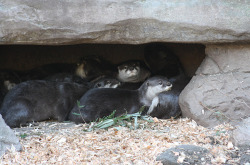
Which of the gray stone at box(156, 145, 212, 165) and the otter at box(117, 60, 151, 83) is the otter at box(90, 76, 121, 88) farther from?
the gray stone at box(156, 145, 212, 165)

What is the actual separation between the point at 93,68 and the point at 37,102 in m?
1.61

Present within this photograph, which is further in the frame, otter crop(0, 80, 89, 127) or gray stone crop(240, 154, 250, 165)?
otter crop(0, 80, 89, 127)

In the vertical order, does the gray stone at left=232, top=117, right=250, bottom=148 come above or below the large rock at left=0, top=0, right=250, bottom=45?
below

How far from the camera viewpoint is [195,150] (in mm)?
3146

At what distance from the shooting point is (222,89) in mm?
4078

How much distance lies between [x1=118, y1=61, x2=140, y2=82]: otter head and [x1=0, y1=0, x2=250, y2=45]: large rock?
1948 millimetres

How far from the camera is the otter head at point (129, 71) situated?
574cm

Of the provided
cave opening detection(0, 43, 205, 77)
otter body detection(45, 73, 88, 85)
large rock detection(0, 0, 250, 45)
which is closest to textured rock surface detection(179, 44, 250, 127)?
large rock detection(0, 0, 250, 45)

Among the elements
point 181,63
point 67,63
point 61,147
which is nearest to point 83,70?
point 67,63

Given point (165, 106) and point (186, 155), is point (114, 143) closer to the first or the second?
point (186, 155)

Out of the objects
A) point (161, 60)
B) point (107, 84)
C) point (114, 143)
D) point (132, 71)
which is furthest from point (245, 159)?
point (161, 60)

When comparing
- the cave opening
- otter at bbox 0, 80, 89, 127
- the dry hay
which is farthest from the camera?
the cave opening

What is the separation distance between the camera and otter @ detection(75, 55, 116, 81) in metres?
5.95

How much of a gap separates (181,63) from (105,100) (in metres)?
1.89
